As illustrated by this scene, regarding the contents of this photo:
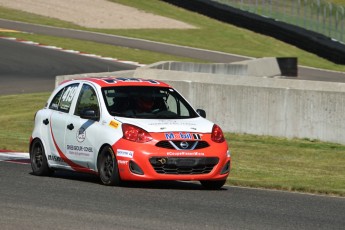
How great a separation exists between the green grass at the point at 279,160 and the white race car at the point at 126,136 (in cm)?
128

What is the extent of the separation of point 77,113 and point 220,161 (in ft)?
7.18

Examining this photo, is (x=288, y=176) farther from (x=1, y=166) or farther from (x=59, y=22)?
(x=59, y=22)

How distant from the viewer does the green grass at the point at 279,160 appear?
49.9 ft

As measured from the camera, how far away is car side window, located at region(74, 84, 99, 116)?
14773 mm

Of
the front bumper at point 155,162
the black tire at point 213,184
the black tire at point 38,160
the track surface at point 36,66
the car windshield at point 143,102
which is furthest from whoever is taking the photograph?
the track surface at point 36,66

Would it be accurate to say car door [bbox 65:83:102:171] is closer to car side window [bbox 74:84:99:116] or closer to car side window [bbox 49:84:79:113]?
car side window [bbox 74:84:99:116]

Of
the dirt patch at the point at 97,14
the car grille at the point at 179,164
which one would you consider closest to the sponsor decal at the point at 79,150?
the car grille at the point at 179,164

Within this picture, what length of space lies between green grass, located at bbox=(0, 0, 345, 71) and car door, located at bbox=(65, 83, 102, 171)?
104ft

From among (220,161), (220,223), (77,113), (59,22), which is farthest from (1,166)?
(59,22)

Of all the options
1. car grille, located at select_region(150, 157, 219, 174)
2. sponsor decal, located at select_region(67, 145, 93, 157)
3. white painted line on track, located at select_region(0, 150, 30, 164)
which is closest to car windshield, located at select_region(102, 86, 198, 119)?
sponsor decal, located at select_region(67, 145, 93, 157)

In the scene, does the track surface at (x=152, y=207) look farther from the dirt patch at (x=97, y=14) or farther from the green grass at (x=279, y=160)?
the dirt patch at (x=97, y=14)

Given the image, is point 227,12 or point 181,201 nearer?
point 181,201

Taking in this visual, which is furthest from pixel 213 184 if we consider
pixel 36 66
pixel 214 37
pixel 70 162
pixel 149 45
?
pixel 214 37

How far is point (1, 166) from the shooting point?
651 inches
